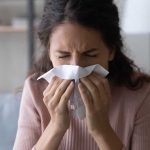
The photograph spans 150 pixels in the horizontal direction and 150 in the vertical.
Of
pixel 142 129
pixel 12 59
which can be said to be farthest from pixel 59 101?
pixel 12 59

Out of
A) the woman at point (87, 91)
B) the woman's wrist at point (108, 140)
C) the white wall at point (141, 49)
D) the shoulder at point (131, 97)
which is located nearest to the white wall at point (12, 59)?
the white wall at point (141, 49)

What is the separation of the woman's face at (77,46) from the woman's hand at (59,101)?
0.20ft

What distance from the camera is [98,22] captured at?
0.97 m

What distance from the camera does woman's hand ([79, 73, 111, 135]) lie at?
0.93 m

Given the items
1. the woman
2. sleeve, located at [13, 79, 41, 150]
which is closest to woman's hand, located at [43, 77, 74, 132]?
the woman

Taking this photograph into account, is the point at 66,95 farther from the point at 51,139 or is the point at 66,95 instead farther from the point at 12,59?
the point at 12,59

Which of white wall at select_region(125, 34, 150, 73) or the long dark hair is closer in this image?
the long dark hair

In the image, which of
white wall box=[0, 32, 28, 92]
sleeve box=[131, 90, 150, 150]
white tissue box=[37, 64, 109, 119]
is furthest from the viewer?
white wall box=[0, 32, 28, 92]

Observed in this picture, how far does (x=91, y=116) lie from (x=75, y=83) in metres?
0.10

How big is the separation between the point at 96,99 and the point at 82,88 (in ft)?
0.16

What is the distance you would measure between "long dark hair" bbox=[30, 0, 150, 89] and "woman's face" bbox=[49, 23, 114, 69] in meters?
0.02

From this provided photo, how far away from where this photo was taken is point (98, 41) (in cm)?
97

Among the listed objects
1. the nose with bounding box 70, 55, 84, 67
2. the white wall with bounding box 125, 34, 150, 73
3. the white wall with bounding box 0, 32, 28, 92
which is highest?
the nose with bounding box 70, 55, 84, 67

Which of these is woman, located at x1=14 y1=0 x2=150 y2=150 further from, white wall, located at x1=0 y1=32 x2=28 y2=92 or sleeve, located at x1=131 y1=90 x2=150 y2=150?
white wall, located at x1=0 y1=32 x2=28 y2=92
